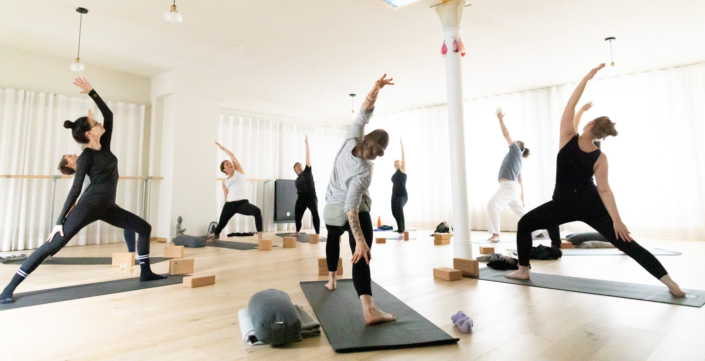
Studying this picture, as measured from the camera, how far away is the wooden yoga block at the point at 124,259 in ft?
11.5

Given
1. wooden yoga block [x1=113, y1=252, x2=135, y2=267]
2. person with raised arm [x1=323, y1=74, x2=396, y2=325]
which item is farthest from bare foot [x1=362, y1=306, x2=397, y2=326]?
wooden yoga block [x1=113, y1=252, x2=135, y2=267]

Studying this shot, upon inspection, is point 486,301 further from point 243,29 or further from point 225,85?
point 225,85

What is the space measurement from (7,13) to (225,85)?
10.4ft

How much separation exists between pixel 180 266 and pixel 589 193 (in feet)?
10.7

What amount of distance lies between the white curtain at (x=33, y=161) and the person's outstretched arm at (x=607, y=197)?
6.61 meters

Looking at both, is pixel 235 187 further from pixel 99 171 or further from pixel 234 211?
pixel 99 171

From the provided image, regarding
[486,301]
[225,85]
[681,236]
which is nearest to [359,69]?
[225,85]

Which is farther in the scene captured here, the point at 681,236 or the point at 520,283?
the point at 681,236

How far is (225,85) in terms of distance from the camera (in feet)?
23.0

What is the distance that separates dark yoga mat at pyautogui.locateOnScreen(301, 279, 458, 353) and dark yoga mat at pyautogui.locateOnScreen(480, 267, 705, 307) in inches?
44.7

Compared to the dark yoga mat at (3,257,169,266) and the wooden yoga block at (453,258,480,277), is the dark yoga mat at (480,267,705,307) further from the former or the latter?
the dark yoga mat at (3,257,169,266)

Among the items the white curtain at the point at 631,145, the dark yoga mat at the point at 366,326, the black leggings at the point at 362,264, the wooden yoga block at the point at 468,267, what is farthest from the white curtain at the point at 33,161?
the white curtain at the point at 631,145

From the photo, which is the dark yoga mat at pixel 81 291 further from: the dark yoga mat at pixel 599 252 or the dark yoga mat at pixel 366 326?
the dark yoga mat at pixel 599 252

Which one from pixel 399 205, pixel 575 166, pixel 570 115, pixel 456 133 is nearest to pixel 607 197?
pixel 575 166
